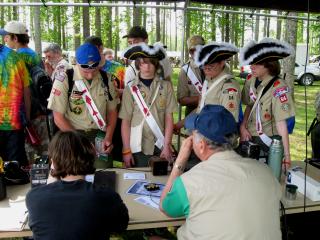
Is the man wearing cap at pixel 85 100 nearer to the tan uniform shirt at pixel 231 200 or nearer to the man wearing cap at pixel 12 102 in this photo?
the man wearing cap at pixel 12 102

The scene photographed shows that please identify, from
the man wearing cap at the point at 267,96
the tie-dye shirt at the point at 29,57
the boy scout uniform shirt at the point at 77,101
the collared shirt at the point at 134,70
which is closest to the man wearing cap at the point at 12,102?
the tie-dye shirt at the point at 29,57

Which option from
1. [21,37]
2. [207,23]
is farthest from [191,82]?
[207,23]

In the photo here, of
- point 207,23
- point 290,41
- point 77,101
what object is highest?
point 207,23

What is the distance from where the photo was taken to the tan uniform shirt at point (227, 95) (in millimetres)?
3521

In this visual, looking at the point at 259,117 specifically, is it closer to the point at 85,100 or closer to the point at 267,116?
the point at 267,116

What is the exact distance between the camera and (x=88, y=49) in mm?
3449

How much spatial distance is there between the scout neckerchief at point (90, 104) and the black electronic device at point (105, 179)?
77cm

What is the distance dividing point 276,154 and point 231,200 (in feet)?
3.79

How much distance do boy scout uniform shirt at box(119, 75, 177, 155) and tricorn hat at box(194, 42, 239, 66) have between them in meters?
0.43

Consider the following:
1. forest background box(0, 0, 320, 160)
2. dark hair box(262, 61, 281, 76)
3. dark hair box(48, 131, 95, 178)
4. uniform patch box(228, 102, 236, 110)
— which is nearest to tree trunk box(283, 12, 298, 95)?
forest background box(0, 0, 320, 160)

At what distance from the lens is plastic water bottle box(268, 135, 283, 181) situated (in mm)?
2873

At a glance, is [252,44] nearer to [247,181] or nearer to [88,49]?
[88,49]

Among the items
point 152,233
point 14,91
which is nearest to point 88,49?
point 14,91

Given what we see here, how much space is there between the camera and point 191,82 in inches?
190
